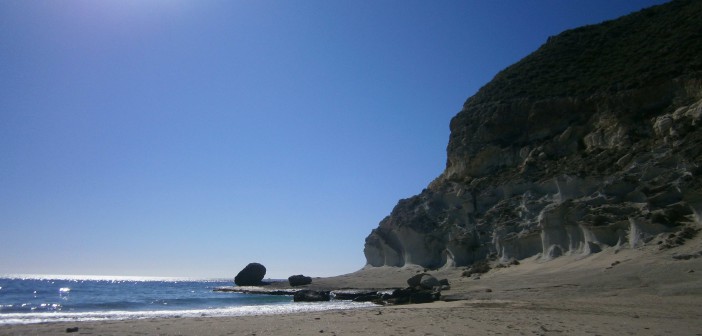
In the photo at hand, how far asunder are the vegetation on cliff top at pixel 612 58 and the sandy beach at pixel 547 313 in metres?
17.3

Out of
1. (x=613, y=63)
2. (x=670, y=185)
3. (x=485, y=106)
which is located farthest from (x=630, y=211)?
(x=485, y=106)

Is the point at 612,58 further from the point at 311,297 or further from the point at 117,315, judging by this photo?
the point at 117,315

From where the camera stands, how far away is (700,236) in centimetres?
2319

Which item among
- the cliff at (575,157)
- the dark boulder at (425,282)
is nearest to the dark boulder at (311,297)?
the dark boulder at (425,282)

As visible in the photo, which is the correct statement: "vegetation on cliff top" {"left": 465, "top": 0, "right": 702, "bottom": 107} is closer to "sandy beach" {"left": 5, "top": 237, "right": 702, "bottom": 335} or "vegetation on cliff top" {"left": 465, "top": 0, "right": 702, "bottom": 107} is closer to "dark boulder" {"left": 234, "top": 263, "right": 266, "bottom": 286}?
"sandy beach" {"left": 5, "top": 237, "right": 702, "bottom": 335}

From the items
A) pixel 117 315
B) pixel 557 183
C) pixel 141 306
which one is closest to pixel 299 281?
pixel 141 306

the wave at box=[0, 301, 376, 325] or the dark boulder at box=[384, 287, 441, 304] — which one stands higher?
the wave at box=[0, 301, 376, 325]

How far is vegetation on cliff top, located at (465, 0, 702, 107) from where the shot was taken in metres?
36.1

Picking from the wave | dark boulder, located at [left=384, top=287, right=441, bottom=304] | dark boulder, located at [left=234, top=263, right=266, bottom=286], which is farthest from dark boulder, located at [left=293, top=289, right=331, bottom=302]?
dark boulder, located at [left=234, top=263, right=266, bottom=286]

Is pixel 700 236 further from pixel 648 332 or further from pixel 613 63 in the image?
pixel 613 63

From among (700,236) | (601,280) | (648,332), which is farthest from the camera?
(700,236)

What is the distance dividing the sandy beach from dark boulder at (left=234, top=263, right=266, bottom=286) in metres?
43.0

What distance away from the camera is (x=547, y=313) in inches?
595

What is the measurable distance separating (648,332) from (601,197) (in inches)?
835
